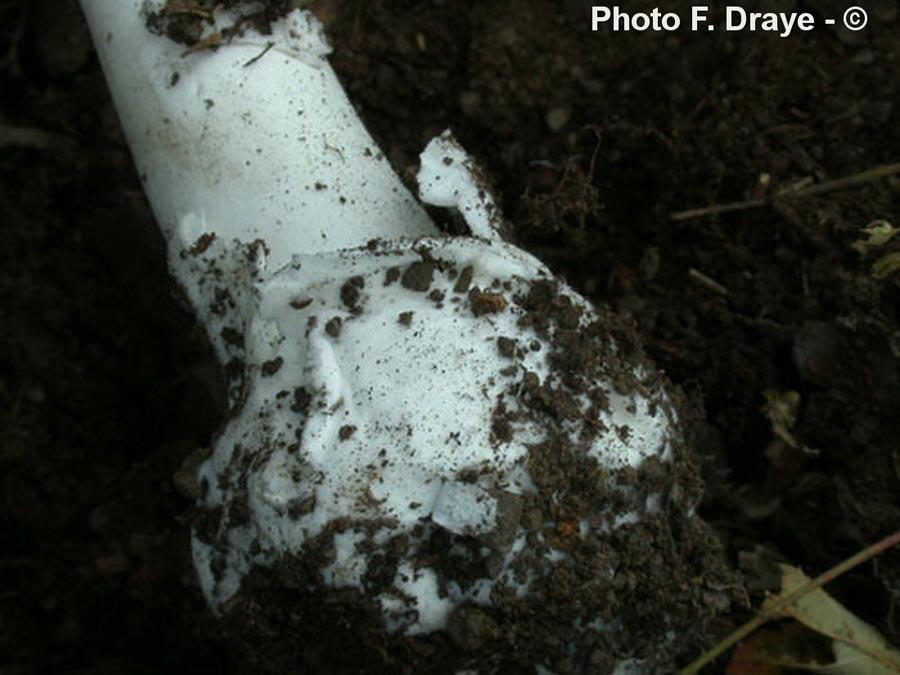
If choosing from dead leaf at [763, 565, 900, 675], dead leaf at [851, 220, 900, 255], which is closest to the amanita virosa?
dead leaf at [763, 565, 900, 675]

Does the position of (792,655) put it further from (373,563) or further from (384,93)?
(384,93)

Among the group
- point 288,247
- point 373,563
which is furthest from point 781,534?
point 288,247

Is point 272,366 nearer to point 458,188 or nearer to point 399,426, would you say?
point 399,426

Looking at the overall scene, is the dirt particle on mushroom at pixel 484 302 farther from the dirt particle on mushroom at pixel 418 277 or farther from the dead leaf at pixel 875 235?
the dead leaf at pixel 875 235

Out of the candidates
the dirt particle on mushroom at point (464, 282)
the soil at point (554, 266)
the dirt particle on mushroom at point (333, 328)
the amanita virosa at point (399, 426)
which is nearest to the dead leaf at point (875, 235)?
the soil at point (554, 266)

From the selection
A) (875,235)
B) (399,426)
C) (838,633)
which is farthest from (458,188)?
(838,633)

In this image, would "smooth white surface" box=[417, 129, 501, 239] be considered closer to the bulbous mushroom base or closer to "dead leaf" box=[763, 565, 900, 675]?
the bulbous mushroom base

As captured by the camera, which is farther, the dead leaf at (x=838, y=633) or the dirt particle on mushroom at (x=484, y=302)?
the dead leaf at (x=838, y=633)
